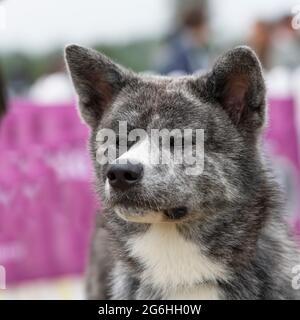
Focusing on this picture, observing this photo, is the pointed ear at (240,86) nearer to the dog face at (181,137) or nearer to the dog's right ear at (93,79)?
the dog face at (181,137)

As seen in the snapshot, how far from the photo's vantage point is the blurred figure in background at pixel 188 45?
9664mm

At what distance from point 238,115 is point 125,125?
27.5 inches

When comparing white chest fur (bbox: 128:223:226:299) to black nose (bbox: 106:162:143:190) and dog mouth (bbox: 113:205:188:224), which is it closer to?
dog mouth (bbox: 113:205:188:224)

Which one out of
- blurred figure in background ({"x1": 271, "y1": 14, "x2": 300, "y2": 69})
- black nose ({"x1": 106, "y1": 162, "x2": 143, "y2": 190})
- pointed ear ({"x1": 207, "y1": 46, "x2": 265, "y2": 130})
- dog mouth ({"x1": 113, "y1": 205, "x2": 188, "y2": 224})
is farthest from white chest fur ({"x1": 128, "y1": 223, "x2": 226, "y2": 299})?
blurred figure in background ({"x1": 271, "y1": 14, "x2": 300, "y2": 69})

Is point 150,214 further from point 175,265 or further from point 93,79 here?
point 93,79

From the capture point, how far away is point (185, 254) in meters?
5.21

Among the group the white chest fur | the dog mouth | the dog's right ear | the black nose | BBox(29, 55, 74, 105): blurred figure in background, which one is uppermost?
the dog's right ear

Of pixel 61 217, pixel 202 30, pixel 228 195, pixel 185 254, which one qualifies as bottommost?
pixel 61 217

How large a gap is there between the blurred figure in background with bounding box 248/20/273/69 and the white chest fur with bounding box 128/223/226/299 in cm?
503

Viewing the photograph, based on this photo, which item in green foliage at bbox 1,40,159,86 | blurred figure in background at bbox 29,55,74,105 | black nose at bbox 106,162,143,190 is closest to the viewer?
black nose at bbox 106,162,143,190

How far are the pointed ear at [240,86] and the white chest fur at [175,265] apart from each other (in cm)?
79

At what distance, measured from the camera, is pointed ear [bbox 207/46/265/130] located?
5156mm
